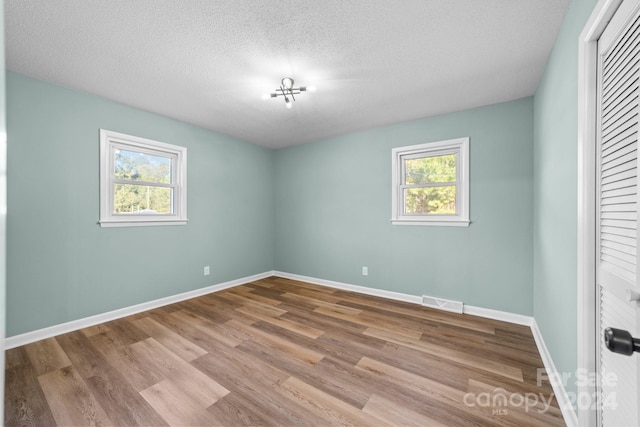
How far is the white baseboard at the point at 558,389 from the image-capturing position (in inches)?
54.4

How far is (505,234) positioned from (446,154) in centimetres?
119

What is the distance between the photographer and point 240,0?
151cm

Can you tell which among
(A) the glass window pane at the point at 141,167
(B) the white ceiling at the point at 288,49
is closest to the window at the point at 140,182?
(A) the glass window pane at the point at 141,167

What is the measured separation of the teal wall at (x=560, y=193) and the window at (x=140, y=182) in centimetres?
395

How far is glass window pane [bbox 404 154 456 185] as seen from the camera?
3.24 m

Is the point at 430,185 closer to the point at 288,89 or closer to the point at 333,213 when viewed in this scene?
the point at 333,213

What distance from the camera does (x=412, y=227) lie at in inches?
135

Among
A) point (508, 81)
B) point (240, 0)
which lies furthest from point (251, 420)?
point (508, 81)

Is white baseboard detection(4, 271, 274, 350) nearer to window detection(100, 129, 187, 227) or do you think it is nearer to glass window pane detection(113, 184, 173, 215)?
window detection(100, 129, 187, 227)

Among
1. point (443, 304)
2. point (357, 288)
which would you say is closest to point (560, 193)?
point (443, 304)

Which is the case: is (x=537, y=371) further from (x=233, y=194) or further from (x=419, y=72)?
(x=233, y=194)

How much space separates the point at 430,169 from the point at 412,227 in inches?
32.5

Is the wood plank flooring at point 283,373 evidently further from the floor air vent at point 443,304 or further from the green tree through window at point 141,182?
the green tree through window at point 141,182

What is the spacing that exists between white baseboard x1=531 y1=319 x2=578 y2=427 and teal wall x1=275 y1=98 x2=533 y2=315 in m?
0.69
